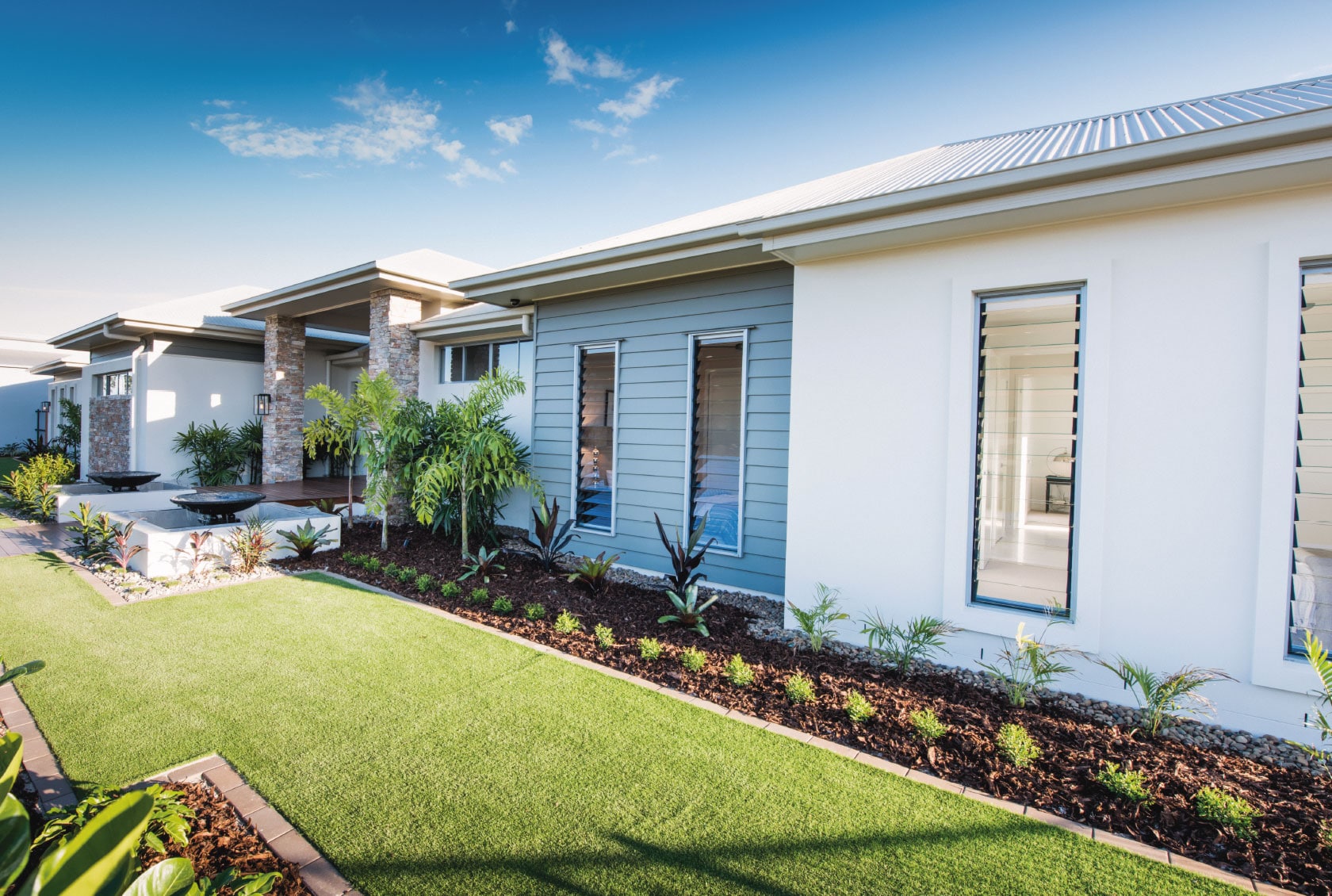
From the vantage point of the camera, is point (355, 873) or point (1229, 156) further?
point (1229, 156)

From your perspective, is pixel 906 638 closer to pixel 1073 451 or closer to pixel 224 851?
pixel 1073 451

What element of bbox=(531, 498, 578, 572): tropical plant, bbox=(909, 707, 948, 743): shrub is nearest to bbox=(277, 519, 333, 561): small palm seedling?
bbox=(531, 498, 578, 572): tropical plant

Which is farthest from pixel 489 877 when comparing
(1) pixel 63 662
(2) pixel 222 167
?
(2) pixel 222 167

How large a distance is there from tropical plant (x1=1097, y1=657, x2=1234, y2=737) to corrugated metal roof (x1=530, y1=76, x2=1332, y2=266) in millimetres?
3103

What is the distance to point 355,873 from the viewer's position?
236cm

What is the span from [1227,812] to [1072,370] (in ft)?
10.9

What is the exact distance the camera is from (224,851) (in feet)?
8.01

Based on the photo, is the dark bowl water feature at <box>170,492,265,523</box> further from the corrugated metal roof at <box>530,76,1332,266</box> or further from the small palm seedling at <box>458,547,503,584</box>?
the corrugated metal roof at <box>530,76,1332,266</box>

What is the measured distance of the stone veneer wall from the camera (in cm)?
1341

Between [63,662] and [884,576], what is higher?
[884,576]

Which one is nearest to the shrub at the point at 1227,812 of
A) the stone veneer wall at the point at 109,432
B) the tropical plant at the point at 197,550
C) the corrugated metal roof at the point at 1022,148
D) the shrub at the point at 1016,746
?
the shrub at the point at 1016,746

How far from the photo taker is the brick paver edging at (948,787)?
2.42 m

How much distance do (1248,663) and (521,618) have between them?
509cm

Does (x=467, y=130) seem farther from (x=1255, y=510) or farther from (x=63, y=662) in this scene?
(x=1255, y=510)
